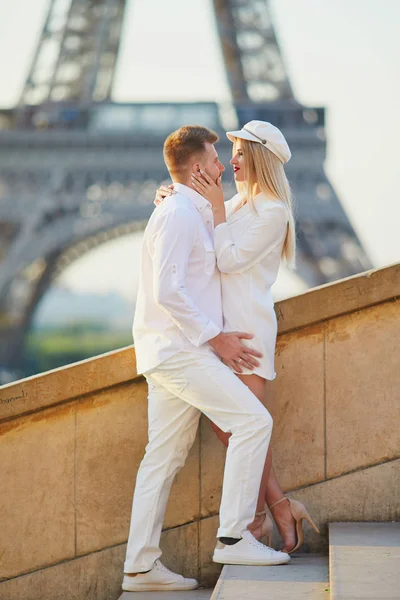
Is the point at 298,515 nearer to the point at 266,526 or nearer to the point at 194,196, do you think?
the point at 266,526

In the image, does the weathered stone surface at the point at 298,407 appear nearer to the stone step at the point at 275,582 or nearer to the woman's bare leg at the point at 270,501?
the woman's bare leg at the point at 270,501

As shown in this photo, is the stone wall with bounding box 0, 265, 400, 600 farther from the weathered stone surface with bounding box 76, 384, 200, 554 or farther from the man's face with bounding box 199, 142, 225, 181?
the man's face with bounding box 199, 142, 225, 181

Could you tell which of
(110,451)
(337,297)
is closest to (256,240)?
(337,297)

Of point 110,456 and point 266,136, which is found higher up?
point 266,136

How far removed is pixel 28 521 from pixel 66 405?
0.59m

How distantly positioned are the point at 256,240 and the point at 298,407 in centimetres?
103

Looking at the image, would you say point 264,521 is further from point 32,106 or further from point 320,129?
point 32,106

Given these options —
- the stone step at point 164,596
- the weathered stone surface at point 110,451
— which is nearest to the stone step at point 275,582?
the stone step at point 164,596

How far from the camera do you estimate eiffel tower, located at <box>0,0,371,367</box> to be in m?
30.0

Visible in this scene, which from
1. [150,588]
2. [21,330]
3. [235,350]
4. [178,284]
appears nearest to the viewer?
[178,284]

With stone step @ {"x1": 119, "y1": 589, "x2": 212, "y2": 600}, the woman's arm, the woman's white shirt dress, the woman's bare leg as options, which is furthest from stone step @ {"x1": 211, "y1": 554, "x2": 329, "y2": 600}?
the woman's arm

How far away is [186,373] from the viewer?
4.41 metres

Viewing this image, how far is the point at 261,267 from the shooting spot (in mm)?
4590

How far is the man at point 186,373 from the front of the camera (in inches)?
172
